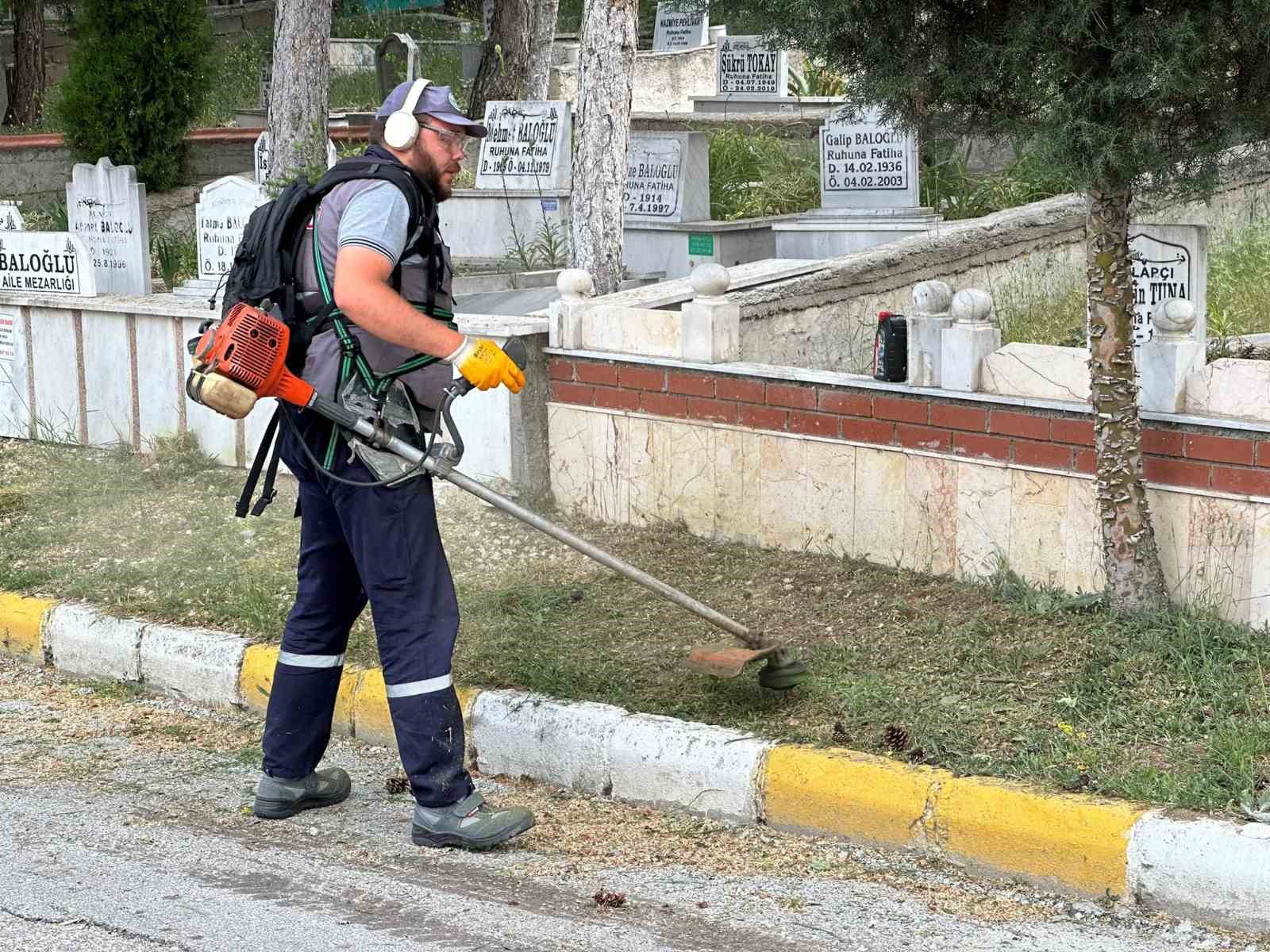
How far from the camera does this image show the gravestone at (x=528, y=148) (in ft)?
41.4

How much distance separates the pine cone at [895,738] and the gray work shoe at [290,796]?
5.23ft

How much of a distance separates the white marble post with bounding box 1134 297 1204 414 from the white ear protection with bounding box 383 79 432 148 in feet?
8.05

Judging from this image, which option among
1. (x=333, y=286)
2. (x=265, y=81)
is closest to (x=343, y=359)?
(x=333, y=286)

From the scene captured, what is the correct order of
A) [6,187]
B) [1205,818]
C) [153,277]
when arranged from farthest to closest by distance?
[6,187] → [153,277] → [1205,818]

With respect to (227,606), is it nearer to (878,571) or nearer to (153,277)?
(878,571)

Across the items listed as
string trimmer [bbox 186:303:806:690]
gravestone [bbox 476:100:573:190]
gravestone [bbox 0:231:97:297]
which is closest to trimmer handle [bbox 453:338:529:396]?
string trimmer [bbox 186:303:806:690]

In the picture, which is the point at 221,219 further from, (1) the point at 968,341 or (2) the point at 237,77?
(2) the point at 237,77

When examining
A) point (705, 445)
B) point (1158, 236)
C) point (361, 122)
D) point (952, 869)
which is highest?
point (361, 122)

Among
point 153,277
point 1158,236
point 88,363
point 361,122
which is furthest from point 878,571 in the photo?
point 361,122

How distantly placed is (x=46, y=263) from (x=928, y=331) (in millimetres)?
5312

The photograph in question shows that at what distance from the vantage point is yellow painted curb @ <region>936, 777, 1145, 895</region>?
4047mm

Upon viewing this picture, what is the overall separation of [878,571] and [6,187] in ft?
41.9

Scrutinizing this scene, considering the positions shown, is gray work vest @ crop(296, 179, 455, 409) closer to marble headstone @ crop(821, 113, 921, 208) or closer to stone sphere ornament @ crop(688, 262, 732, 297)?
stone sphere ornament @ crop(688, 262, 732, 297)

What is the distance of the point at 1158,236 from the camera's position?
19.6 feet
